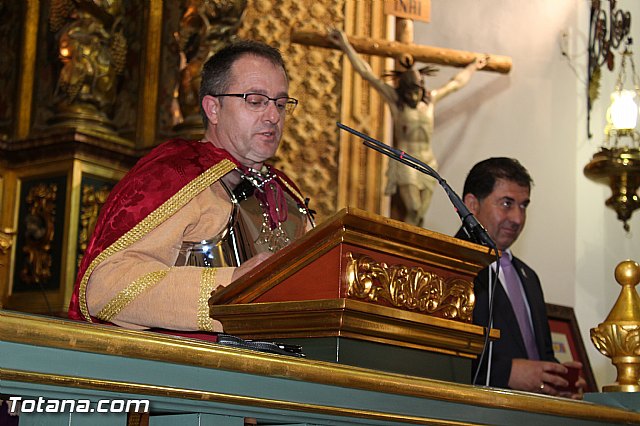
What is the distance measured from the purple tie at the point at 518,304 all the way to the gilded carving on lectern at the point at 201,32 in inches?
87.6

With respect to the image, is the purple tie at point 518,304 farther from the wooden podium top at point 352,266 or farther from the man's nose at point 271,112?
the wooden podium top at point 352,266

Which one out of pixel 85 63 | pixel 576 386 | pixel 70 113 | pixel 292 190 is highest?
pixel 85 63

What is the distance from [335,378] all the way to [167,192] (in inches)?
56.0

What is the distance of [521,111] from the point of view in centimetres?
923

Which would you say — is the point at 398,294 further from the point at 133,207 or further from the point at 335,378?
the point at 133,207

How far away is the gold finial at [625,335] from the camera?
279cm

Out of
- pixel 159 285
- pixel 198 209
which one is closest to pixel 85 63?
pixel 198 209

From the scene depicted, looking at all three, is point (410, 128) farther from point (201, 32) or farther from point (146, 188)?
point (146, 188)

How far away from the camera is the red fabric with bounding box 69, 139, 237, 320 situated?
114 inches

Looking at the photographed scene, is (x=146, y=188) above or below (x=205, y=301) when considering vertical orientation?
above

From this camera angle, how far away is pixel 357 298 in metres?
2.30

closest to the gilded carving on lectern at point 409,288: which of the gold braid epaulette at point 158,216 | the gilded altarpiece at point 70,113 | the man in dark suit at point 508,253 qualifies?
the gold braid epaulette at point 158,216

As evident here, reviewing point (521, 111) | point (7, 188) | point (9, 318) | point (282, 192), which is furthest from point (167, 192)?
point (521, 111)

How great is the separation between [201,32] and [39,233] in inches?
57.6
